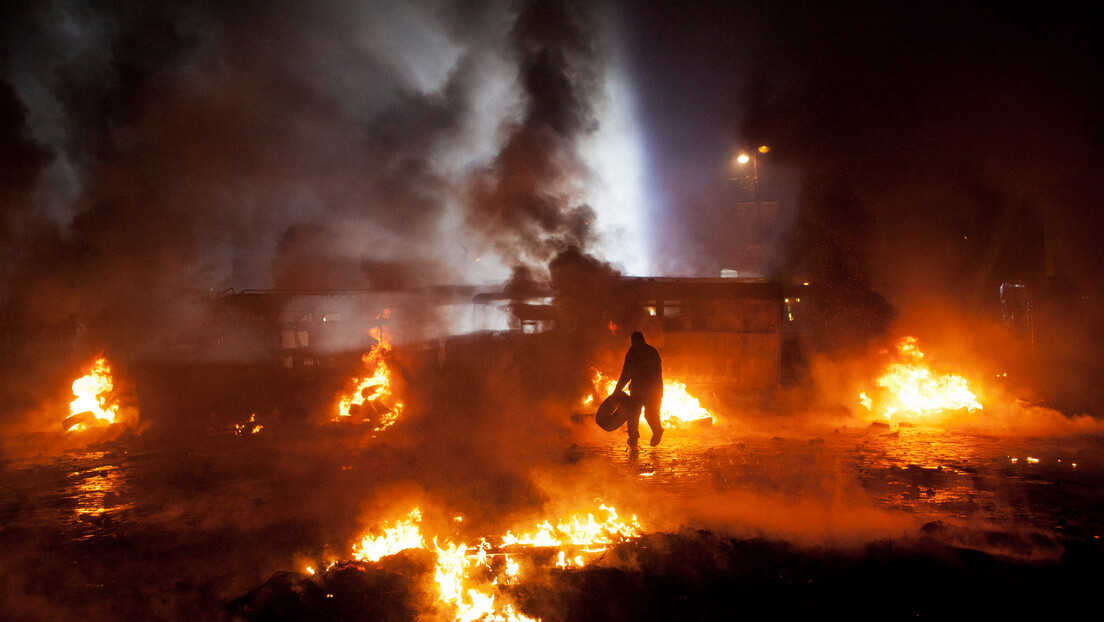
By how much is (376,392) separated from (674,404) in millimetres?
7295

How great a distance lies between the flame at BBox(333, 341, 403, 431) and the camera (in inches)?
471

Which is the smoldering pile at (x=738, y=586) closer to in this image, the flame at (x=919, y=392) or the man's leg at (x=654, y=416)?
the man's leg at (x=654, y=416)

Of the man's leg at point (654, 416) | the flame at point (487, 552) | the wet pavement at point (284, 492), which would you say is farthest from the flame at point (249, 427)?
the man's leg at point (654, 416)

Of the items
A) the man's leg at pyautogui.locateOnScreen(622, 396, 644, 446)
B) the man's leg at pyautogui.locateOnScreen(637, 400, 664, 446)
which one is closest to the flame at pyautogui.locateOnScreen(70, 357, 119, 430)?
the man's leg at pyautogui.locateOnScreen(622, 396, 644, 446)

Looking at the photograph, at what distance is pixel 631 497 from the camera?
20.7 feet

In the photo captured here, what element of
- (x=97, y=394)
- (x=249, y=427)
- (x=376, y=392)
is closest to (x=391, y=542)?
(x=376, y=392)

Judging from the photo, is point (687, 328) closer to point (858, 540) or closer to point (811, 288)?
point (811, 288)

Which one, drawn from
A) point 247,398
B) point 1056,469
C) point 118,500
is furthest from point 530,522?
point 247,398

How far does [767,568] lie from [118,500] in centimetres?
822

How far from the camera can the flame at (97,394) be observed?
11.7m

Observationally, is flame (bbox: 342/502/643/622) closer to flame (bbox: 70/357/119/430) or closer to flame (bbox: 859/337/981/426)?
flame (bbox: 859/337/981/426)

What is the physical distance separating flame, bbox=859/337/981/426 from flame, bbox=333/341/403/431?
36.9 ft

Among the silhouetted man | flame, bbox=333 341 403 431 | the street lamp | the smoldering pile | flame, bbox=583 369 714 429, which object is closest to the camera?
the smoldering pile

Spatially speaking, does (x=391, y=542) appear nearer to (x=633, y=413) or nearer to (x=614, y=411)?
(x=614, y=411)
